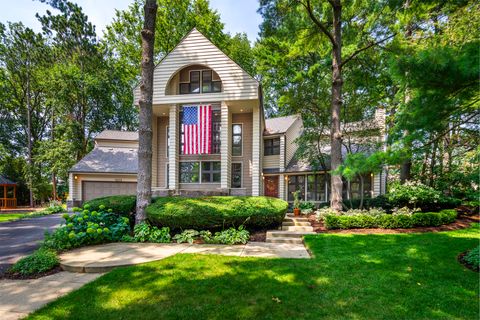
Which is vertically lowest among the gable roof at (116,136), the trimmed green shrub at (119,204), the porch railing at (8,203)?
the porch railing at (8,203)

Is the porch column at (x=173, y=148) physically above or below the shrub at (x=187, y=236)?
above

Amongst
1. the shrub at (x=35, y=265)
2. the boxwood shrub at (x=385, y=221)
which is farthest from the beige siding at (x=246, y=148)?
the shrub at (x=35, y=265)

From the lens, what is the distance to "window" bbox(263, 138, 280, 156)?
16212 mm

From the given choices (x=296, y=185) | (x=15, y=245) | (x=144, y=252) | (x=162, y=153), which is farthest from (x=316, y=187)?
(x=15, y=245)

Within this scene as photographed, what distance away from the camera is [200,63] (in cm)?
1262

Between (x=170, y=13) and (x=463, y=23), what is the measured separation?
815 inches

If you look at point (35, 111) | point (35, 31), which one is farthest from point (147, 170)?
point (35, 111)

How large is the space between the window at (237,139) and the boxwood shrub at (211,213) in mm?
6639

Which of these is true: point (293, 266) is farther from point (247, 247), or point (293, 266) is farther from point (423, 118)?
point (423, 118)

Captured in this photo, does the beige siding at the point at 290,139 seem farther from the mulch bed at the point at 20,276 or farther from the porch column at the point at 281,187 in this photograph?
the mulch bed at the point at 20,276

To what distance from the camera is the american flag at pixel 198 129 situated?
482 inches

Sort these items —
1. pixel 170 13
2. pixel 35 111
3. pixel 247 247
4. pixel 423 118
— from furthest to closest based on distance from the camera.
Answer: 1. pixel 35 111
2. pixel 170 13
3. pixel 247 247
4. pixel 423 118

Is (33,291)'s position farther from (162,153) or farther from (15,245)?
(162,153)

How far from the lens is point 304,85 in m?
12.1
